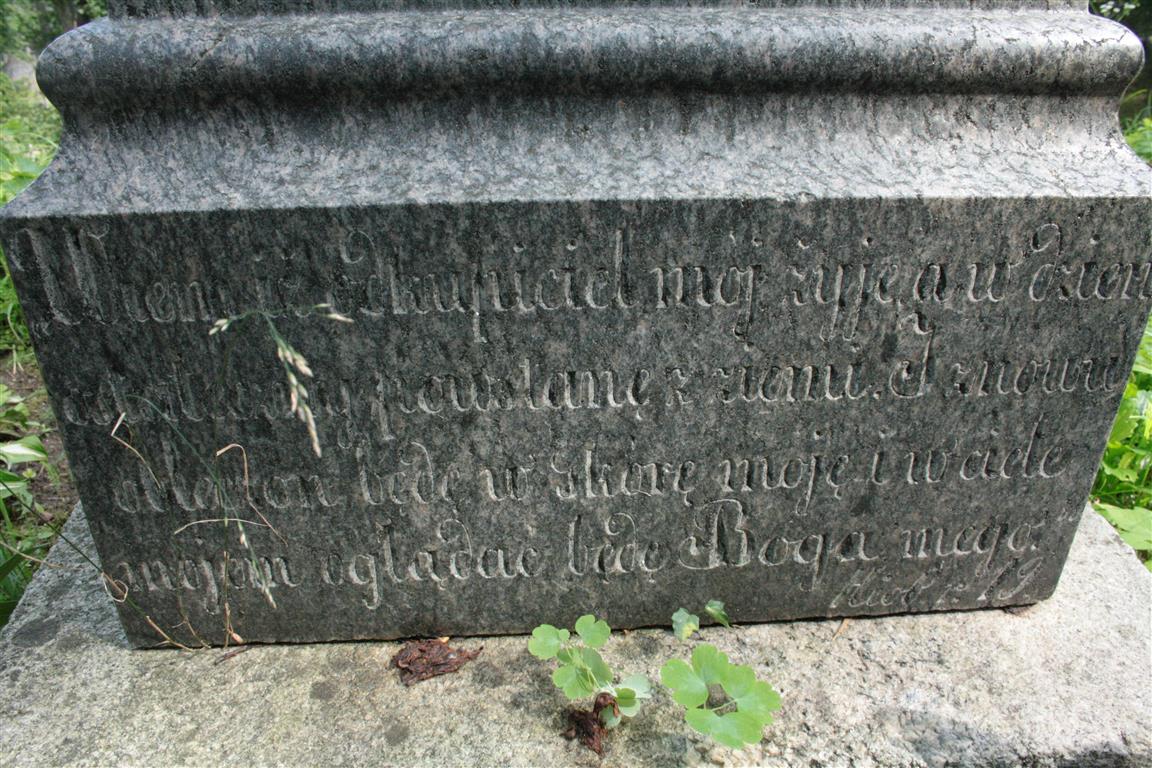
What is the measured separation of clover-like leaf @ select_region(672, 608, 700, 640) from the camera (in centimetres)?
195

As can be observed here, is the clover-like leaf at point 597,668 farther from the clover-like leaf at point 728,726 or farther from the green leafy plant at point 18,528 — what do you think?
the green leafy plant at point 18,528

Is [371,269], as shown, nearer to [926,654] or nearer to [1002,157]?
[1002,157]

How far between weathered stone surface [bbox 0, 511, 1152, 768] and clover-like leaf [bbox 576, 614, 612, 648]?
0.49 feet

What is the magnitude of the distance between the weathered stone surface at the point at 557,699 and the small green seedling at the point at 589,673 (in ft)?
0.21

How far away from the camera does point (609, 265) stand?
1594 millimetres

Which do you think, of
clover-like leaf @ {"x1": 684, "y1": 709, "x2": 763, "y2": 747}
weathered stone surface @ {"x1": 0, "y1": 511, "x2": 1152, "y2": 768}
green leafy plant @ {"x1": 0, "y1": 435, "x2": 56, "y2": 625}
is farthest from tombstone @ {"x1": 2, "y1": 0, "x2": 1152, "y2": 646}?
green leafy plant @ {"x1": 0, "y1": 435, "x2": 56, "y2": 625}

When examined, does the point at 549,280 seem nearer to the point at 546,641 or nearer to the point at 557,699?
the point at 546,641

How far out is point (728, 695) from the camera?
170cm

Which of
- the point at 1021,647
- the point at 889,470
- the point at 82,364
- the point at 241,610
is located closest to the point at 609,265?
the point at 889,470

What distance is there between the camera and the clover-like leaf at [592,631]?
1.78m

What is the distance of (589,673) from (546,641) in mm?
119

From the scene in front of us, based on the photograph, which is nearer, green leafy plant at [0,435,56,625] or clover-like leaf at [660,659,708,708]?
clover-like leaf at [660,659,708,708]

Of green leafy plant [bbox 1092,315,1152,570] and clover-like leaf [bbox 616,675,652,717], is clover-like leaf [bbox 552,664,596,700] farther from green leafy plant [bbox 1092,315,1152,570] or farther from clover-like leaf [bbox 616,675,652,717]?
green leafy plant [bbox 1092,315,1152,570]

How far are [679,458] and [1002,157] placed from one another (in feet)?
3.11
